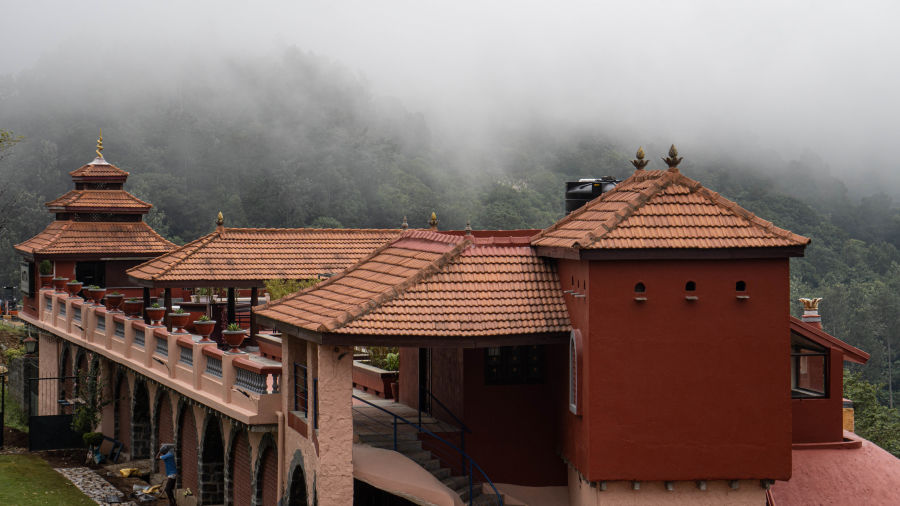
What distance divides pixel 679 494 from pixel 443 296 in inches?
180

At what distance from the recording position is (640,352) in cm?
1608

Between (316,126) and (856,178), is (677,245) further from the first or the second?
(856,178)

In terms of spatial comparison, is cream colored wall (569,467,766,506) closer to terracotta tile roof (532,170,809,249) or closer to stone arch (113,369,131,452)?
terracotta tile roof (532,170,809,249)

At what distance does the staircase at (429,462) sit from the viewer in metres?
17.6

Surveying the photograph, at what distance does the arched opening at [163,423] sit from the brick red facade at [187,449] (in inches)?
45.5

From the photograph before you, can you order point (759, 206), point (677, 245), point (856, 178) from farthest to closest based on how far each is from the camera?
point (856, 178), point (759, 206), point (677, 245)

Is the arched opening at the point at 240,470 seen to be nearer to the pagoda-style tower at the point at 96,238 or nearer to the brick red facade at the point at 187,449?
the brick red facade at the point at 187,449

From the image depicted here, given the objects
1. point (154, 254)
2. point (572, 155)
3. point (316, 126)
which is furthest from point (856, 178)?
point (154, 254)

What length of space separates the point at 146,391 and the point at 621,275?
51.8 feet

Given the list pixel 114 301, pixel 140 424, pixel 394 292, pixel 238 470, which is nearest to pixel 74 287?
pixel 114 301

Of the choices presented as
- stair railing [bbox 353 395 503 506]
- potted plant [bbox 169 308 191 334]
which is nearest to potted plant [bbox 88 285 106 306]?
potted plant [bbox 169 308 191 334]

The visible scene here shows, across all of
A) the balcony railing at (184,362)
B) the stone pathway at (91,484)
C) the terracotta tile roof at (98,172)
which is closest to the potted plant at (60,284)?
the balcony railing at (184,362)

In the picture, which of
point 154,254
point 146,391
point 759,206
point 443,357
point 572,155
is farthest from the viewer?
A: point 572,155

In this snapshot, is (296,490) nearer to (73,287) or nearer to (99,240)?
(73,287)
